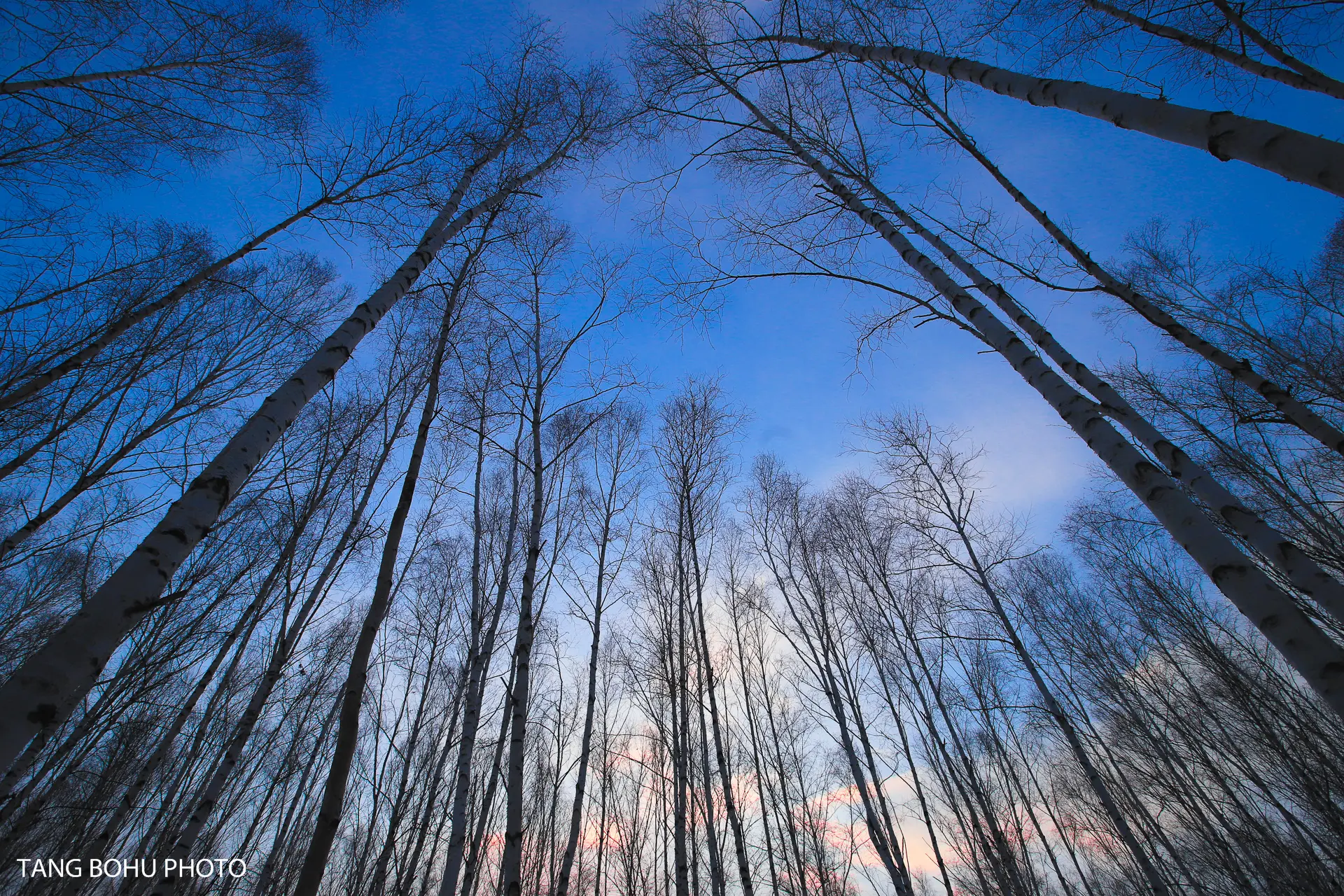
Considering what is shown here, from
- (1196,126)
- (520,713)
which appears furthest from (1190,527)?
(520,713)

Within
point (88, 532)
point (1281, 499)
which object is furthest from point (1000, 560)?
point (88, 532)

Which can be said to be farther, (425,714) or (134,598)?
(425,714)

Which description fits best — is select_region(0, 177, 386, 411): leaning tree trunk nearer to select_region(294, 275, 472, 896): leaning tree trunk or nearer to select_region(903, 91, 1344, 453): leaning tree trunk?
select_region(294, 275, 472, 896): leaning tree trunk

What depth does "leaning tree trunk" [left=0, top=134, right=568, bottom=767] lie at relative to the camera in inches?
54.6

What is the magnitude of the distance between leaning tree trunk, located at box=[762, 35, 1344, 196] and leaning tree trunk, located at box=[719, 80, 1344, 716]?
1280mm

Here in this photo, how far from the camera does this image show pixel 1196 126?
2.34 meters

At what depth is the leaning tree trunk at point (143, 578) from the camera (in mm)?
1388

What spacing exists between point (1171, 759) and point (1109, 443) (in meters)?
16.7

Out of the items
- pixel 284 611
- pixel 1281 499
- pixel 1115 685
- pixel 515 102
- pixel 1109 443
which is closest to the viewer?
pixel 1109 443

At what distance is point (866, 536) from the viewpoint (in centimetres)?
1152

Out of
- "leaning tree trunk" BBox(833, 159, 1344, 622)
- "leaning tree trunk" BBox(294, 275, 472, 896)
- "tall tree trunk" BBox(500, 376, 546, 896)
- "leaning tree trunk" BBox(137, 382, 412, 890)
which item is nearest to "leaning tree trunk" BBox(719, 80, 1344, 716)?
"leaning tree trunk" BBox(833, 159, 1344, 622)

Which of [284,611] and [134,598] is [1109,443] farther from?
[284,611]

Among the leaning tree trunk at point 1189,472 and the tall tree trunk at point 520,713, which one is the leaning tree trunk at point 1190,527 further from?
the tall tree trunk at point 520,713

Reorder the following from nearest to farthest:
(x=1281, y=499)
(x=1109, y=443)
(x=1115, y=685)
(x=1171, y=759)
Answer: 1. (x=1109, y=443)
2. (x=1281, y=499)
3. (x=1171, y=759)
4. (x=1115, y=685)
